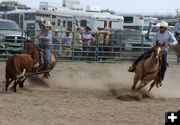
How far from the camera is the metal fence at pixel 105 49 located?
723 inches

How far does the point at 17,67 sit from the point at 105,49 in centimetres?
994

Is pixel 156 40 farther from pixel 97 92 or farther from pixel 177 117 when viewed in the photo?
pixel 177 117

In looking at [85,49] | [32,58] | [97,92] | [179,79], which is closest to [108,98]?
[97,92]

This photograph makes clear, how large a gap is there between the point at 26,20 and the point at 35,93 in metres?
16.6

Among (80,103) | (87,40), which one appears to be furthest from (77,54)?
(80,103)

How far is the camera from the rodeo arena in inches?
296

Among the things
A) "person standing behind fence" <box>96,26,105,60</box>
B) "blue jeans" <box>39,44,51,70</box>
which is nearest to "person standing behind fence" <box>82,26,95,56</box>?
"person standing behind fence" <box>96,26,105,60</box>

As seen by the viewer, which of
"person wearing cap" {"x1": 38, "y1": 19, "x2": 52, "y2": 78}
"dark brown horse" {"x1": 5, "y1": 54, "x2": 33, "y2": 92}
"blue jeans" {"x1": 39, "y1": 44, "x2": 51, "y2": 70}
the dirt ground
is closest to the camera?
the dirt ground

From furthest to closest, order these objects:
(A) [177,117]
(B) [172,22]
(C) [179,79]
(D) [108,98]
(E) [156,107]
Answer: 1. (B) [172,22]
2. (C) [179,79]
3. (D) [108,98]
4. (E) [156,107]
5. (A) [177,117]

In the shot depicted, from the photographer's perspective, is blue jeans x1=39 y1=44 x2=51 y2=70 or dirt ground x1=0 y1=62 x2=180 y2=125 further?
blue jeans x1=39 y1=44 x2=51 y2=70

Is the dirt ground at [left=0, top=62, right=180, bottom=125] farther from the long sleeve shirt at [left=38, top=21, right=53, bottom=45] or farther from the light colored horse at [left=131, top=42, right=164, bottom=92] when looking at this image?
the long sleeve shirt at [left=38, top=21, right=53, bottom=45]

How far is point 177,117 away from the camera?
3287 millimetres

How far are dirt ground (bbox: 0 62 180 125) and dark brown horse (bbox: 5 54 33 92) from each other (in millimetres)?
313

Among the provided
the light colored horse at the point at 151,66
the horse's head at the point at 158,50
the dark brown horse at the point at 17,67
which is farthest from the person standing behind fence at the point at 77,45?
the horse's head at the point at 158,50
